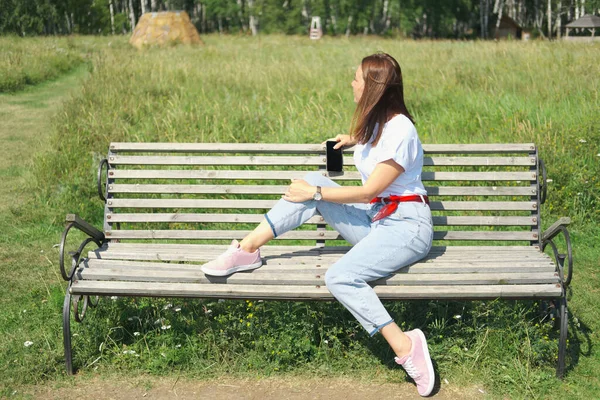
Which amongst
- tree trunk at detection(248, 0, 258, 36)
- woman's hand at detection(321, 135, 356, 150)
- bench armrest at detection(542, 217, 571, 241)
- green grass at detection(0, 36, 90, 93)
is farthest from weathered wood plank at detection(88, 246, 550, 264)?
tree trunk at detection(248, 0, 258, 36)

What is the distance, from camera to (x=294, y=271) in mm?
3816

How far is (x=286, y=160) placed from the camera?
4.44 metres

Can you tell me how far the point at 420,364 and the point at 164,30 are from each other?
2119 centimetres

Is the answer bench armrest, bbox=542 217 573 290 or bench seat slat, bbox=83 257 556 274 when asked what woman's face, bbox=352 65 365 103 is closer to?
bench seat slat, bbox=83 257 556 274

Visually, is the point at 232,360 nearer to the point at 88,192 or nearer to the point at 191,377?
the point at 191,377

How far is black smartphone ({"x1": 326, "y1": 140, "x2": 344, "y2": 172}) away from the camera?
440 cm

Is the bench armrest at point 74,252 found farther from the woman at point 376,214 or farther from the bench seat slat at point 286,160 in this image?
the woman at point 376,214

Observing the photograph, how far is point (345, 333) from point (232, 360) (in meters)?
0.70

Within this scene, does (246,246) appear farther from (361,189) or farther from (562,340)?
(562,340)

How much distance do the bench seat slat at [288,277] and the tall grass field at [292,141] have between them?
322 mm

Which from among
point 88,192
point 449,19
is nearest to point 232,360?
point 88,192

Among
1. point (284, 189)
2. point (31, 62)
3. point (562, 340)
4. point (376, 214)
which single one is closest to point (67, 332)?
point (284, 189)

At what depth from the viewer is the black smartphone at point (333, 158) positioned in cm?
440

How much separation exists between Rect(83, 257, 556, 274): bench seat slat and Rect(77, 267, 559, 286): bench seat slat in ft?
0.13
